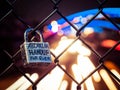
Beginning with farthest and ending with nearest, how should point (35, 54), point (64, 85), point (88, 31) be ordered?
1. point (88, 31)
2. point (64, 85)
3. point (35, 54)

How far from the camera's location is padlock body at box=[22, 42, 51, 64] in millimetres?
825

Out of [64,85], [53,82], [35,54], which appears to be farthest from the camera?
[64,85]

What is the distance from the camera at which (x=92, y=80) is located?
6352mm

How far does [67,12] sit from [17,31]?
3.78 ft

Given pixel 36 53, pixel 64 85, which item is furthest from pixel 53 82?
pixel 36 53

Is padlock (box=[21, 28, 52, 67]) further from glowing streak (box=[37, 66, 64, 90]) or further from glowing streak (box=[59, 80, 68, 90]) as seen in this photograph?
glowing streak (box=[59, 80, 68, 90])

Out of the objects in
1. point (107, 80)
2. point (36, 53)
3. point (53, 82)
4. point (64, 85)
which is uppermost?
point (36, 53)

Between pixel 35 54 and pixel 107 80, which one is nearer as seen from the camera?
pixel 35 54

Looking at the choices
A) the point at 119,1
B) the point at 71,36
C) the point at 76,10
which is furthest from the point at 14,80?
the point at 119,1

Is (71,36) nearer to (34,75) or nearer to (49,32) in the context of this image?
(49,32)

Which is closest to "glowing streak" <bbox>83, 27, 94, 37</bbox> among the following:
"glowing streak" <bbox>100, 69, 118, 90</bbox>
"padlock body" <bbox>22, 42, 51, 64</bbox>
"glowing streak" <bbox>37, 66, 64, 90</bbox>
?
"glowing streak" <bbox>100, 69, 118, 90</bbox>

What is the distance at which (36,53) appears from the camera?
85 cm

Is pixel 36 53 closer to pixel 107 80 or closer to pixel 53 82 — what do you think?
pixel 53 82

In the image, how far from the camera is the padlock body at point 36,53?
0.83m
